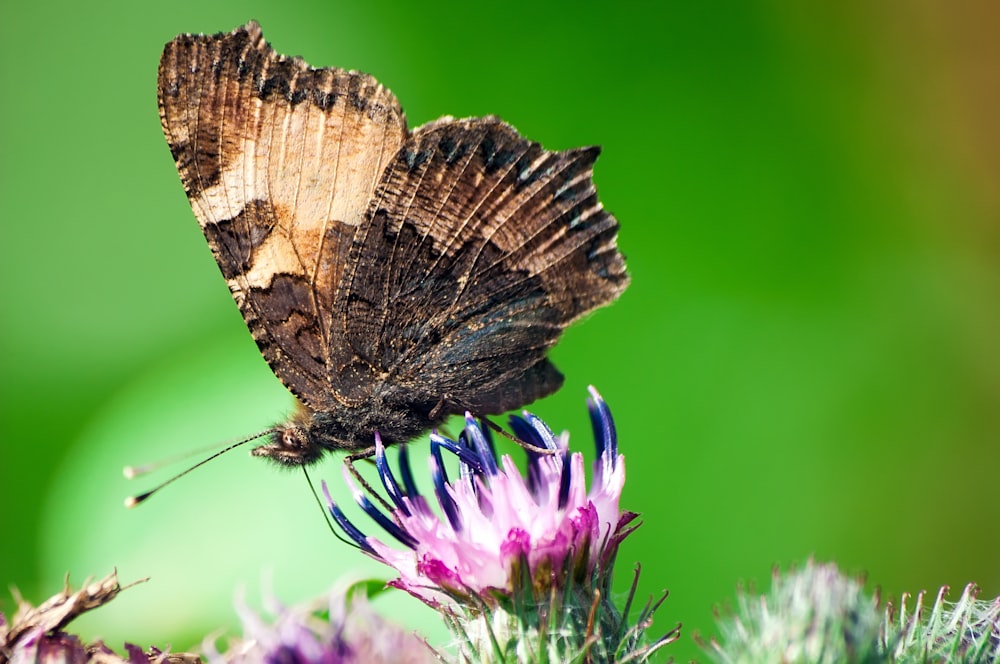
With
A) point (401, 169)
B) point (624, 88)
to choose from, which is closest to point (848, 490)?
point (624, 88)

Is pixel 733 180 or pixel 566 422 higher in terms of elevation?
pixel 733 180

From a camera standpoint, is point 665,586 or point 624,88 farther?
point 624,88

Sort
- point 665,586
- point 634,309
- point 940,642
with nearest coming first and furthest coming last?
1. point 940,642
2. point 665,586
3. point 634,309

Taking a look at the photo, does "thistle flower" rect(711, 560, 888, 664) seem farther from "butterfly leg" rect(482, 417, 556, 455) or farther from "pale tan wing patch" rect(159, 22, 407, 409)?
"pale tan wing patch" rect(159, 22, 407, 409)

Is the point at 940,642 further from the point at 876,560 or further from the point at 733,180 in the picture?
Answer: the point at 733,180

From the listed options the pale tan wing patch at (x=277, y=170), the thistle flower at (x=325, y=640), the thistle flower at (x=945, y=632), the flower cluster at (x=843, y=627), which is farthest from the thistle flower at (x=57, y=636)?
the thistle flower at (x=945, y=632)
